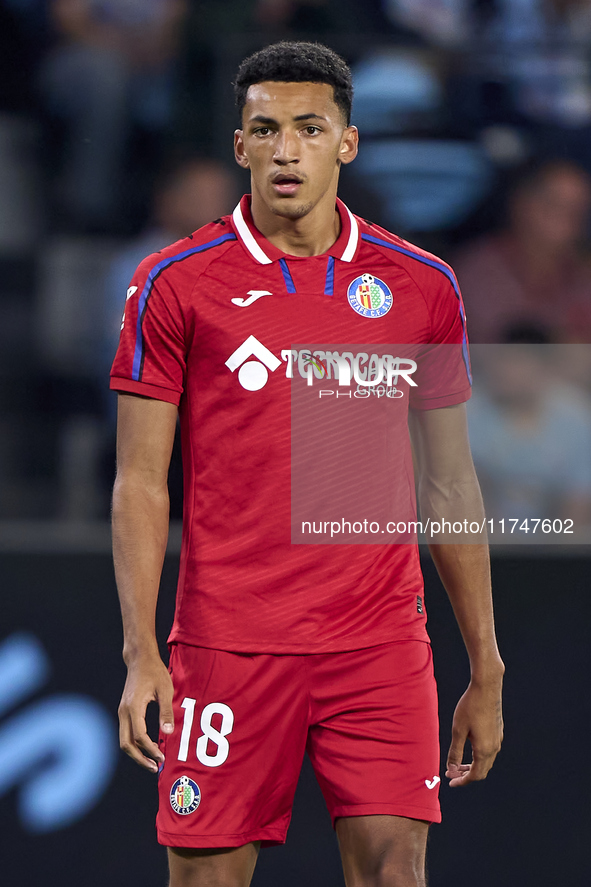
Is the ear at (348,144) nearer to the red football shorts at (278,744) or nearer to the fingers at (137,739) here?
the red football shorts at (278,744)

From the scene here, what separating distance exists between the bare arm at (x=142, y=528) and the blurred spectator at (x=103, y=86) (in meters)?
1.55

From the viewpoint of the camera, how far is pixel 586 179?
3664 mm

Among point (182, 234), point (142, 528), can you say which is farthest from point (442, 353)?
point (182, 234)

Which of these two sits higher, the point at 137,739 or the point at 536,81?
the point at 536,81

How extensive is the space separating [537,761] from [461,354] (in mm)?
1449

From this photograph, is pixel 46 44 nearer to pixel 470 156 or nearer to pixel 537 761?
pixel 470 156

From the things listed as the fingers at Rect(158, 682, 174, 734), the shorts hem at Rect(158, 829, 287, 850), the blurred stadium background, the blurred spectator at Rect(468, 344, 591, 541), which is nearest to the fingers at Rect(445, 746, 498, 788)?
the shorts hem at Rect(158, 829, 287, 850)

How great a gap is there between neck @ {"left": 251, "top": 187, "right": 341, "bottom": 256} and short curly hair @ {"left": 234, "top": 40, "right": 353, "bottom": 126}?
0.20 m

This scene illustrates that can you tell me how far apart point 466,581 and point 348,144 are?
0.97 metres

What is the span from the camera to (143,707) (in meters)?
2.14

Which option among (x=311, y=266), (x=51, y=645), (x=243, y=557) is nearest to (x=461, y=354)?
(x=311, y=266)

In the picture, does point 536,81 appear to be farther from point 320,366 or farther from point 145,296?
point 145,296

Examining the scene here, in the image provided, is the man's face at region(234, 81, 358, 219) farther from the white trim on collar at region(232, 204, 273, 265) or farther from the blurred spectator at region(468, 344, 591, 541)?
the blurred spectator at region(468, 344, 591, 541)

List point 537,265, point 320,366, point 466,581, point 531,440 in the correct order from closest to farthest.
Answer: point 320,366, point 466,581, point 531,440, point 537,265
